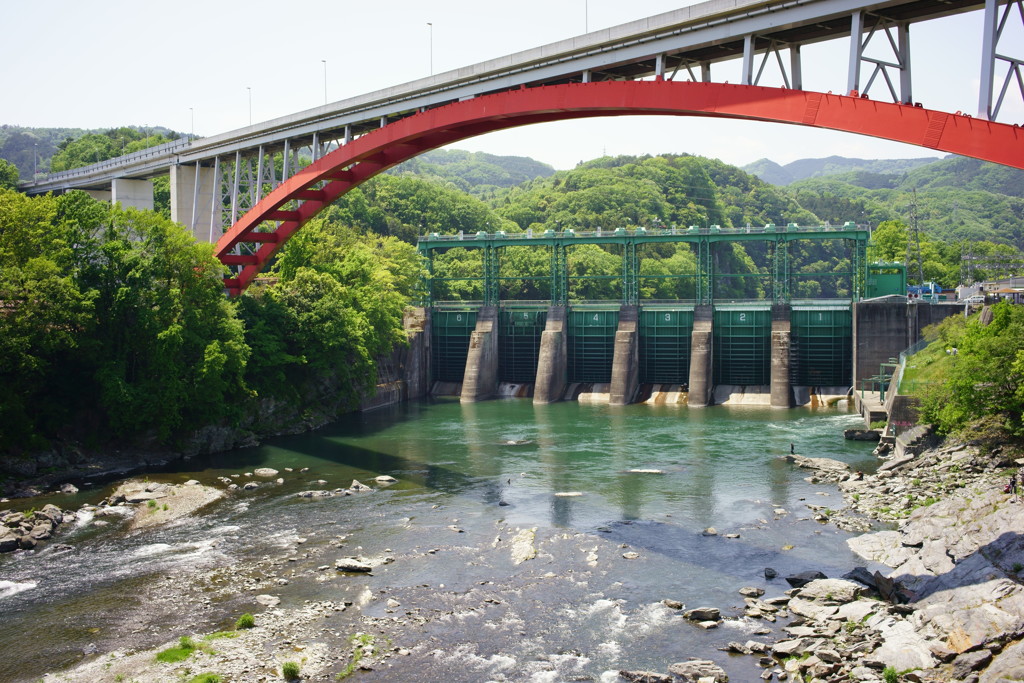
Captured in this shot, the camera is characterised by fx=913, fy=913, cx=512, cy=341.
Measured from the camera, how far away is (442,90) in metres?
36.7

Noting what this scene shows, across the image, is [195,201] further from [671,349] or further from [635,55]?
[635,55]

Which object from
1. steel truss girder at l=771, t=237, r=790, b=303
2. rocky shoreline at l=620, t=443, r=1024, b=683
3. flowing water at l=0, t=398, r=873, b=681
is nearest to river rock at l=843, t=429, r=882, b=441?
flowing water at l=0, t=398, r=873, b=681

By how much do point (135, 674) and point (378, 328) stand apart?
38000 millimetres

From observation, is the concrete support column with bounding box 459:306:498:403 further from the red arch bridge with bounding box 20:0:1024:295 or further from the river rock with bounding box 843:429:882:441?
the river rock with bounding box 843:429:882:441

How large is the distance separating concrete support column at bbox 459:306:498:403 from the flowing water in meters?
17.8

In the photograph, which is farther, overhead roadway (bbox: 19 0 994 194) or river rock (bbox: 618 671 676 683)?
overhead roadway (bbox: 19 0 994 194)

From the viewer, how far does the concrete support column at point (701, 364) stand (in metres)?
56.4

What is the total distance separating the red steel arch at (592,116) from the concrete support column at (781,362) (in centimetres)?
2731

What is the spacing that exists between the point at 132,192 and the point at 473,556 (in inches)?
1738

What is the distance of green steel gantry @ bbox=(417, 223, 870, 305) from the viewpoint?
2269 inches

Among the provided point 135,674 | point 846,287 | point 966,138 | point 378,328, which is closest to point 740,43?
point 966,138

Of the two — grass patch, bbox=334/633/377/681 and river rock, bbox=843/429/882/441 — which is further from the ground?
river rock, bbox=843/429/882/441

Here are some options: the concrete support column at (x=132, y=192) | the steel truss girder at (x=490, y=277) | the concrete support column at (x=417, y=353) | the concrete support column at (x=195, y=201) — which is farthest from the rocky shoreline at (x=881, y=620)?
the concrete support column at (x=132, y=192)

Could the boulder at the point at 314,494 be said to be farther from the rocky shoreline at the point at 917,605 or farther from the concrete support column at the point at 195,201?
the concrete support column at the point at 195,201
